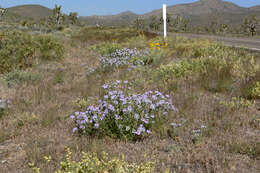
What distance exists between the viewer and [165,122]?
4.21 m

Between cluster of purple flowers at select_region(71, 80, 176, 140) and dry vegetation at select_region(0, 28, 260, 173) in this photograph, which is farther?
cluster of purple flowers at select_region(71, 80, 176, 140)

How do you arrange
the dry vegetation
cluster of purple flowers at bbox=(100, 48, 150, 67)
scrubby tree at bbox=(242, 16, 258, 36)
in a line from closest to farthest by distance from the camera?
1. the dry vegetation
2. cluster of purple flowers at bbox=(100, 48, 150, 67)
3. scrubby tree at bbox=(242, 16, 258, 36)

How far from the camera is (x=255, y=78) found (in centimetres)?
588

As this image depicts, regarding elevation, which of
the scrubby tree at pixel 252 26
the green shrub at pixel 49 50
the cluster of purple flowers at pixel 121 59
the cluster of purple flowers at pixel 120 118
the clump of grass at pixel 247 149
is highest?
the scrubby tree at pixel 252 26

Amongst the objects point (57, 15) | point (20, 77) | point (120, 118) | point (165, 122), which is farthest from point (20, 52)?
point (57, 15)

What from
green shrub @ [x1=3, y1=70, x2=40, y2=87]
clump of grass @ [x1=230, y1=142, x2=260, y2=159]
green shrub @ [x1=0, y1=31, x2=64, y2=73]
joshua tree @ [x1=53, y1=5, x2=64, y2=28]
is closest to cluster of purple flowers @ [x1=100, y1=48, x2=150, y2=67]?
green shrub @ [x1=3, y1=70, x2=40, y2=87]

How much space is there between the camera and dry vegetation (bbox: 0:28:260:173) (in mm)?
3188

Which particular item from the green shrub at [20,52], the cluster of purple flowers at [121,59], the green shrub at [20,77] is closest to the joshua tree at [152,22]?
the green shrub at [20,52]

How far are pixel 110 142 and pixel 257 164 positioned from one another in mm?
2024

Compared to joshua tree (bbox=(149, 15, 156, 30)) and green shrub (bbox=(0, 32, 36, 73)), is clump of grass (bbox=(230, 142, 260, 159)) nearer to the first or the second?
green shrub (bbox=(0, 32, 36, 73))

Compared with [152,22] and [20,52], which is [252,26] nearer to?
[152,22]

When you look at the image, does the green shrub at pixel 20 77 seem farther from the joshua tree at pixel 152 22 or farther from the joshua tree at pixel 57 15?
the joshua tree at pixel 152 22

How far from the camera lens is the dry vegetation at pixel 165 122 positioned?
3.19 meters

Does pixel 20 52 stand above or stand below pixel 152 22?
below
